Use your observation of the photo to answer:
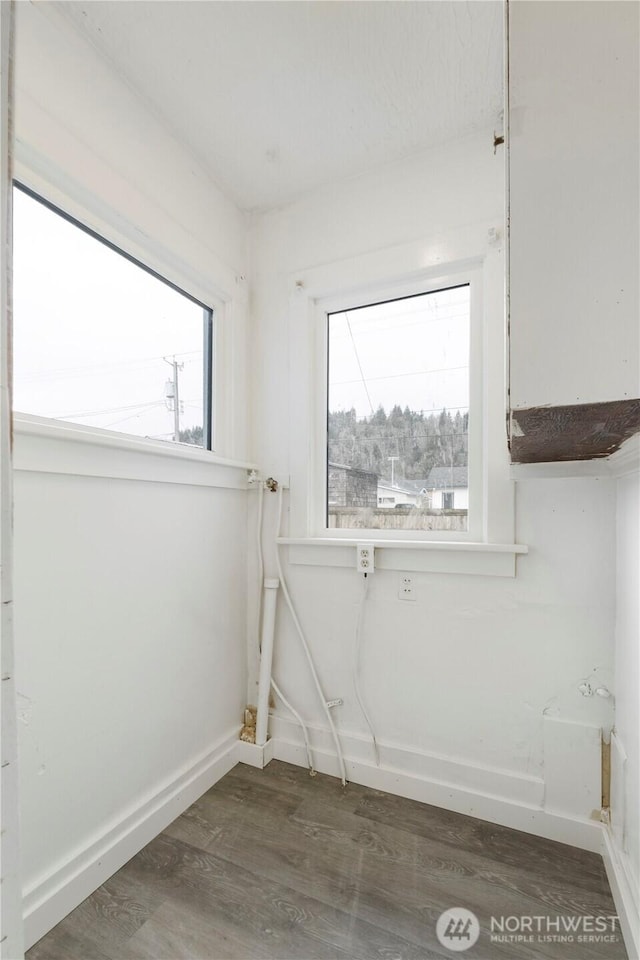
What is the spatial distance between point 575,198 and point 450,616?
1323mm

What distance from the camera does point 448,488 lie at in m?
1.69

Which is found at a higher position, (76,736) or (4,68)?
(4,68)

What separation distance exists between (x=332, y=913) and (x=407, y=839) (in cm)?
35

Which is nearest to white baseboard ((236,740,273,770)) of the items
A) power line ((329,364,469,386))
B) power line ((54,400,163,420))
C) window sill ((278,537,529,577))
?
window sill ((278,537,529,577))

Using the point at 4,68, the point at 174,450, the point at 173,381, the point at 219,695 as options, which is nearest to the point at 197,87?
the point at 173,381

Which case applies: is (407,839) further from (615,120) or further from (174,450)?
(615,120)

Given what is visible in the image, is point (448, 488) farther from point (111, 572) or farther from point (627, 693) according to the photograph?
A: point (111, 572)

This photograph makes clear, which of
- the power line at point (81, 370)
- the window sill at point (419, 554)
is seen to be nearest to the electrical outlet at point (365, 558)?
the window sill at point (419, 554)

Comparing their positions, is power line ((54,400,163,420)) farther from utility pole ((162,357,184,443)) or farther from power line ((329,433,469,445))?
power line ((329,433,469,445))

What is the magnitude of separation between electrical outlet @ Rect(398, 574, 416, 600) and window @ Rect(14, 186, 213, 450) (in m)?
0.98

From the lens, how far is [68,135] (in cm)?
121

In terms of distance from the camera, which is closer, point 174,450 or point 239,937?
point 239,937

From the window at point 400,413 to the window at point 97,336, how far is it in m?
0.62
